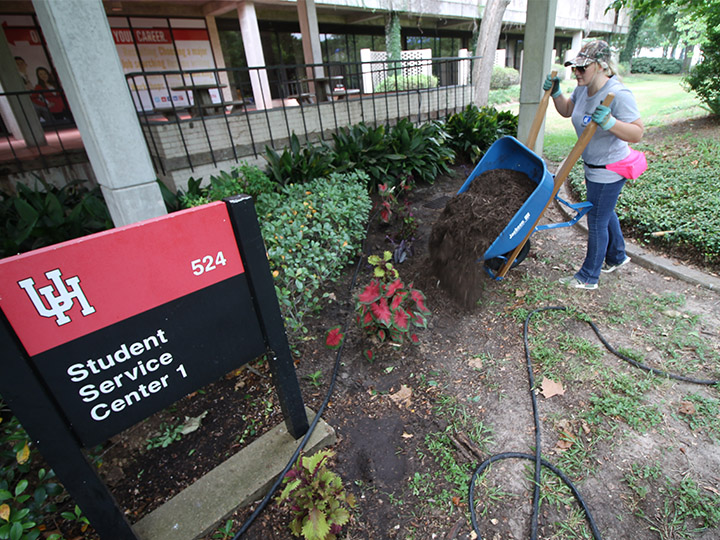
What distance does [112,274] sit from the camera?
133cm

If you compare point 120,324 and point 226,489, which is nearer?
point 120,324

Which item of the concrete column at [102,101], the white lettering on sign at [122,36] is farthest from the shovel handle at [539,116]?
the white lettering on sign at [122,36]

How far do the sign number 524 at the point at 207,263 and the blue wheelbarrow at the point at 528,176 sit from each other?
1.90 metres

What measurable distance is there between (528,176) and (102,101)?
3.12 meters

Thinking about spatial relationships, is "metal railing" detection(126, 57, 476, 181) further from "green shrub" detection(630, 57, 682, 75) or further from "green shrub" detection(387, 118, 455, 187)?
"green shrub" detection(630, 57, 682, 75)

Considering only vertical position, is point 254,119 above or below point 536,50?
below

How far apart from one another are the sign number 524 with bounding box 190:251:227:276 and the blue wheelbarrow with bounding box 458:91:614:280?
1895mm

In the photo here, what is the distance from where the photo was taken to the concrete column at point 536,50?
438 centimetres

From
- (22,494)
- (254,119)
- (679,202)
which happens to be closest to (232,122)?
(254,119)

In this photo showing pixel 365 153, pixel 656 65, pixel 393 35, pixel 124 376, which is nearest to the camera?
pixel 124 376

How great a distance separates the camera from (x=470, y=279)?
10.0 feet

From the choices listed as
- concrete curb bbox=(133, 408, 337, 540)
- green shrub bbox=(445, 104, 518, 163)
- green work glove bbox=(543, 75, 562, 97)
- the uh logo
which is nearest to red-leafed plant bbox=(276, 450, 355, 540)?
concrete curb bbox=(133, 408, 337, 540)

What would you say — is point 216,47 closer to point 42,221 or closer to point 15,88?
point 15,88

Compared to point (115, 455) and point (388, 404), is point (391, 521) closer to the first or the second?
point (388, 404)
